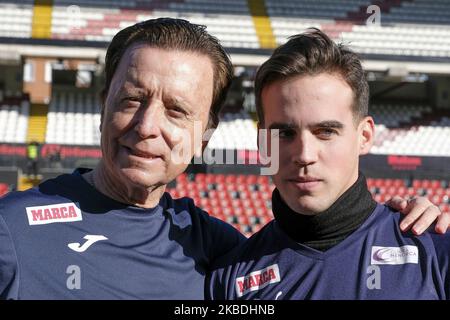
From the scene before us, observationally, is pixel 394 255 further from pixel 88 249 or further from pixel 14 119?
pixel 14 119

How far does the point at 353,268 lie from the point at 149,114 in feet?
3.02

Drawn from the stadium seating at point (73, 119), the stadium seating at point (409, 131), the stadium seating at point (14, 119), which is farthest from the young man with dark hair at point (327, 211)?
the stadium seating at point (409, 131)

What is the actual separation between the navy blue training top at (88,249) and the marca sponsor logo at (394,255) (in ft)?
2.27

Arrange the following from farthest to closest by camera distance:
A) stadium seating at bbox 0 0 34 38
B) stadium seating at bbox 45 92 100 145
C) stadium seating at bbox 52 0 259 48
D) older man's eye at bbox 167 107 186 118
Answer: stadium seating at bbox 52 0 259 48 < stadium seating at bbox 0 0 34 38 < stadium seating at bbox 45 92 100 145 < older man's eye at bbox 167 107 186 118

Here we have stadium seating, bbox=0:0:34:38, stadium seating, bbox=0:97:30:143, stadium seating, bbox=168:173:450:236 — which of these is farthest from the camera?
stadium seating, bbox=0:0:34:38

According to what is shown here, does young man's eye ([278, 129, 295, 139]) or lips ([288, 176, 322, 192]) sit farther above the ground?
young man's eye ([278, 129, 295, 139])

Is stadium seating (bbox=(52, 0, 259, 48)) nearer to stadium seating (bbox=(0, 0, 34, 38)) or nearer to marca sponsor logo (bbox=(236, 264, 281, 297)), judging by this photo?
stadium seating (bbox=(0, 0, 34, 38))

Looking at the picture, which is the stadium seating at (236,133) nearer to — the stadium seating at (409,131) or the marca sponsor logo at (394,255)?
the stadium seating at (409,131)

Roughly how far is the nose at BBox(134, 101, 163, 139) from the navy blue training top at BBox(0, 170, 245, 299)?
0.35 meters

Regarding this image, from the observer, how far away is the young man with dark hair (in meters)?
1.97

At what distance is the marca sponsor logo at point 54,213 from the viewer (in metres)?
2.05

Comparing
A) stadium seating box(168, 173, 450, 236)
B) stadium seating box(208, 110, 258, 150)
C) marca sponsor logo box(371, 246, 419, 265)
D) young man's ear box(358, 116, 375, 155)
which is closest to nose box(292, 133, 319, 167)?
young man's ear box(358, 116, 375, 155)

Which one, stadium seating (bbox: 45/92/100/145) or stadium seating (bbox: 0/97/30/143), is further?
stadium seating (bbox: 45/92/100/145)

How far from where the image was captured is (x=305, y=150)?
78.9 inches
